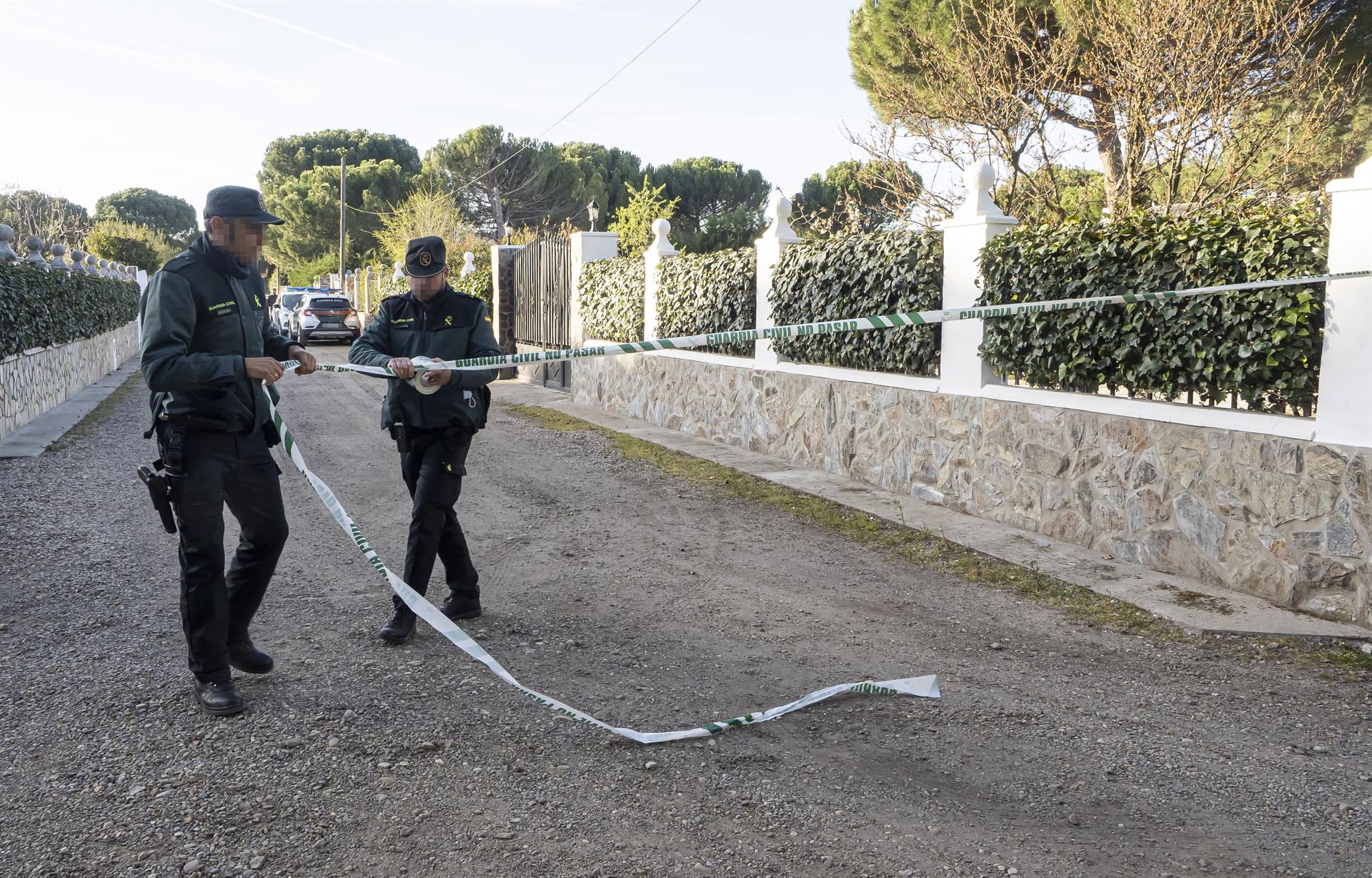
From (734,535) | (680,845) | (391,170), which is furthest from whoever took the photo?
(391,170)

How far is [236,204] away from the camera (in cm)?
415

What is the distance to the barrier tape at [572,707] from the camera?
3836mm

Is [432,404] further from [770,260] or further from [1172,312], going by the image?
[770,260]

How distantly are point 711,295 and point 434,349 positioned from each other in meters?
7.42

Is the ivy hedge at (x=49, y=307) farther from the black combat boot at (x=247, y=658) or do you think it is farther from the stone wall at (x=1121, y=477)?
the black combat boot at (x=247, y=658)

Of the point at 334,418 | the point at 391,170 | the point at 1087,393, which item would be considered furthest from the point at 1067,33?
the point at 391,170

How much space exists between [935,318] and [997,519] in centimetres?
272

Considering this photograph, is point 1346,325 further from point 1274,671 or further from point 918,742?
point 918,742

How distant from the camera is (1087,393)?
6934 mm

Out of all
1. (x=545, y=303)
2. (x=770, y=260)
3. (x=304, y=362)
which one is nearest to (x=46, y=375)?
(x=545, y=303)

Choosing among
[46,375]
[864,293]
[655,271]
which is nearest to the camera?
[864,293]

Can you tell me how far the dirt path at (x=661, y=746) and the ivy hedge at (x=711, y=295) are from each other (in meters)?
5.53

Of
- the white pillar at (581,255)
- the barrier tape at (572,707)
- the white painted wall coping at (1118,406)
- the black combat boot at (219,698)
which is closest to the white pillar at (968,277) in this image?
the white painted wall coping at (1118,406)

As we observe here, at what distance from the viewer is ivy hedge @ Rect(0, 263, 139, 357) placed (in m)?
12.0
